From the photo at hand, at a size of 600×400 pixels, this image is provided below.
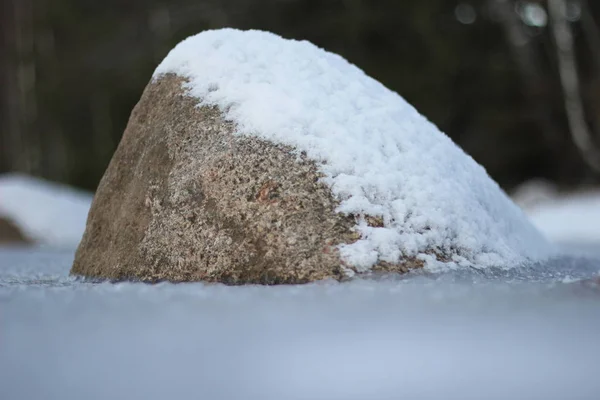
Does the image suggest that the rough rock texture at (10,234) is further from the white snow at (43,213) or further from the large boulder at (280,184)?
the large boulder at (280,184)

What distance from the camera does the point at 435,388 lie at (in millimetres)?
1153

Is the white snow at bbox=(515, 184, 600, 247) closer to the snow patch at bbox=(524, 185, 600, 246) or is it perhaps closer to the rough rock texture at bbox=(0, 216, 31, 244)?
the snow patch at bbox=(524, 185, 600, 246)

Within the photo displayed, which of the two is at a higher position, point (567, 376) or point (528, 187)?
point (528, 187)

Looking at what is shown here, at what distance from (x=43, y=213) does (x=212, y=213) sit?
5.35 m

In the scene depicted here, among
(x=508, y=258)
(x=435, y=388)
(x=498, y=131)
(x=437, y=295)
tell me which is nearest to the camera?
(x=435, y=388)

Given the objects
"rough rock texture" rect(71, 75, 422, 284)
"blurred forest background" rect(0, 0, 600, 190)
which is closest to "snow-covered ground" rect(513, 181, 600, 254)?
"blurred forest background" rect(0, 0, 600, 190)

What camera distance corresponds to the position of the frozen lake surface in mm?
1179

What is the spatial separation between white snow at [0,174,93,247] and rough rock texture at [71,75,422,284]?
13.5 ft

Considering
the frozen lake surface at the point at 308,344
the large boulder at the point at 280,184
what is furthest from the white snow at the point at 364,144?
the frozen lake surface at the point at 308,344

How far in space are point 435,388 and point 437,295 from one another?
752 mm

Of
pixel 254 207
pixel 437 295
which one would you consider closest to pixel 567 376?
pixel 437 295

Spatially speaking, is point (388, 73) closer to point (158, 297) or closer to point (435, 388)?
point (158, 297)

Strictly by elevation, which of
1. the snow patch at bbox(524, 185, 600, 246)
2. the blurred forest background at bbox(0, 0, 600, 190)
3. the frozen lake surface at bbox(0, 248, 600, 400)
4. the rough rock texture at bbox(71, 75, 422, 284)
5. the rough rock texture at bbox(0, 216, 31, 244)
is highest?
the blurred forest background at bbox(0, 0, 600, 190)

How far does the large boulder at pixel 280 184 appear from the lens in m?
2.48
